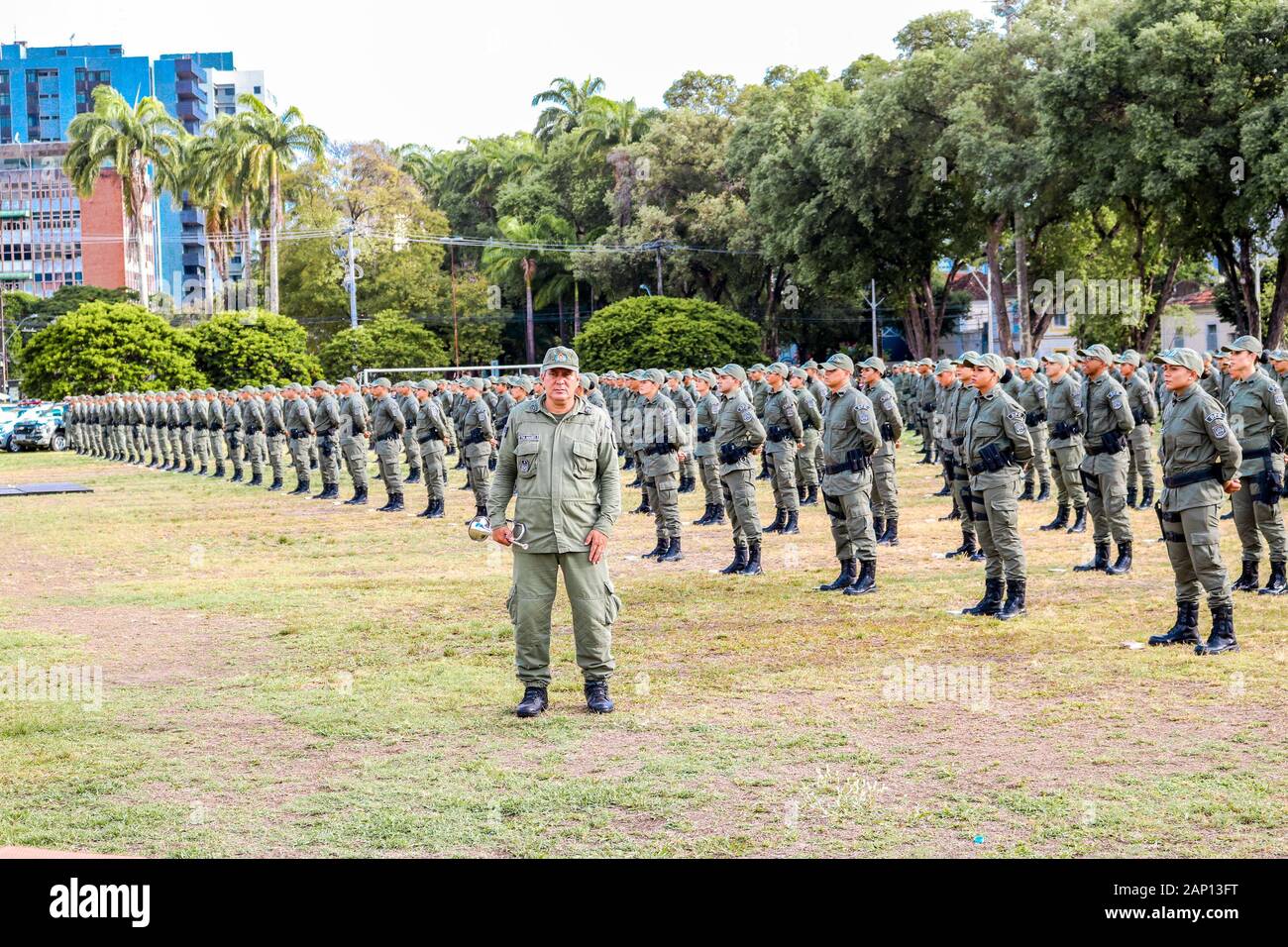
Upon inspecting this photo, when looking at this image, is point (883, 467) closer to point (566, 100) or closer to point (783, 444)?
point (783, 444)

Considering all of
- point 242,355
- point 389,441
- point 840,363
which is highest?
point 242,355

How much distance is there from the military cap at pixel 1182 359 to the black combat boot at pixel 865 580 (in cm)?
346

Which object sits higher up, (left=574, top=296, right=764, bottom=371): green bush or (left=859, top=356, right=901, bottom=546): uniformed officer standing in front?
(left=574, top=296, right=764, bottom=371): green bush

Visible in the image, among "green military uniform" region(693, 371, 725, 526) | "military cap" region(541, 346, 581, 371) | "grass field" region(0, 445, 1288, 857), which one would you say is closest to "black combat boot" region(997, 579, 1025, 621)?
"grass field" region(0, 445, 1288, 857)

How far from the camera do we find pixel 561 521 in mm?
8328

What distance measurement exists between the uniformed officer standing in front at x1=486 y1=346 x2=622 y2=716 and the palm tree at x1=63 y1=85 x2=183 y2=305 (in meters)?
59.7

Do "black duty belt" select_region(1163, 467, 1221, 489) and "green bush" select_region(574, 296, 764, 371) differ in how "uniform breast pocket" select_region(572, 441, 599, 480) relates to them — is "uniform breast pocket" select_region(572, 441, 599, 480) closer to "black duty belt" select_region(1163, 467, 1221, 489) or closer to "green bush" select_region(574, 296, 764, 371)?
"black duty belt" select_region(1163, 467, 1221, 489)

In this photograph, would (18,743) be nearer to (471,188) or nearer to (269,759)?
(269,759)

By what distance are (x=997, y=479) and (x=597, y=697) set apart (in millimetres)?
4304

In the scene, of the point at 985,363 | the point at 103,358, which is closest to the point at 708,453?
the point at 985,363

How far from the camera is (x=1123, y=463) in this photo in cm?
1394

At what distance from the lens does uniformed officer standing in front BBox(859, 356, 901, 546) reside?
15.3 m

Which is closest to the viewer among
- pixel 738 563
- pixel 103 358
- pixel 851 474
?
pixel 851 474

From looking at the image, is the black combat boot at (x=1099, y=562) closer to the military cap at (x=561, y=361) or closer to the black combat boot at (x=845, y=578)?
the black combat boot at (x=845, y=578)
